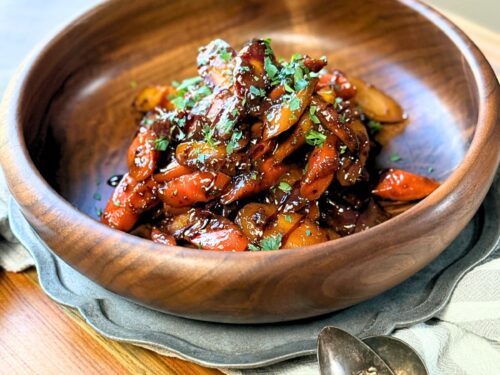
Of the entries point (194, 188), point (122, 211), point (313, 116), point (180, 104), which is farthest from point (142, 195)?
point (313, 116)

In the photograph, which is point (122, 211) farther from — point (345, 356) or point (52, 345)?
point (345, 356)

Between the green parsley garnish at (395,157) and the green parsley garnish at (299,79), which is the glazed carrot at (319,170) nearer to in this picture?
the green parsley garnish at (299,79)

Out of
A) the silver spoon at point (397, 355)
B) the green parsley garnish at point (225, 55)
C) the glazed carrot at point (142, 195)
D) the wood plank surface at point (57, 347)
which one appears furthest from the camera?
the green parsley garnish at point (225, 55)

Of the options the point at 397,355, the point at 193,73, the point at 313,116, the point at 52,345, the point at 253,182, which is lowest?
the point at 52,345

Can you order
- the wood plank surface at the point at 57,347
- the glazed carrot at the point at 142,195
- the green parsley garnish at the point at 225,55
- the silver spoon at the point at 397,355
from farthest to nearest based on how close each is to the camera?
1. the green parsley garnish at the point at 225,55
2. the glazed carrot at the point at 142,195
3. the wood plank surface at the point at 57,347
4. the silver spoon at the point at 397,355

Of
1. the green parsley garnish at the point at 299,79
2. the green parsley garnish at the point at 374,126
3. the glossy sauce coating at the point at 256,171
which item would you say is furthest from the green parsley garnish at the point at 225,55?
the green parsley garnish at the point at 374,126

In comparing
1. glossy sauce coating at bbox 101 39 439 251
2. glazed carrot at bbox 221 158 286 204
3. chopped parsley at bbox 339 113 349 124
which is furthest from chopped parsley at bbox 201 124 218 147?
chopped parsley at bbox 339 113 349 124
